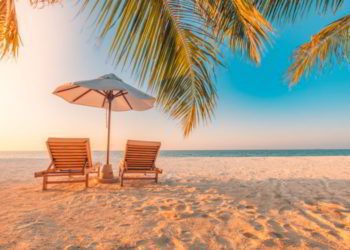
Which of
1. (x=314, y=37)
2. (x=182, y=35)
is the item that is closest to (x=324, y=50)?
(x=314, y=37)

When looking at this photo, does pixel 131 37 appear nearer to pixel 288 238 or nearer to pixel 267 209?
pixel 288 238

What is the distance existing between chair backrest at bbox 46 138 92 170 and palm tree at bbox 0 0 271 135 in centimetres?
213

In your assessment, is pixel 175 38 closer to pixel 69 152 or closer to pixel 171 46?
pixel 171 46

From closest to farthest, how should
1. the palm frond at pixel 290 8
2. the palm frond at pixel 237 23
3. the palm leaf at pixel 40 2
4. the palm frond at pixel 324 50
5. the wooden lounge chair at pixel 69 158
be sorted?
1. the palm leaf at pixel 40 2
2. the palm frond at pixel 237 23
3. the palm frond at pixel 290 8
4. the palm frond at pixel 324 50
5. the wooden lounge chair at pixel 69 158

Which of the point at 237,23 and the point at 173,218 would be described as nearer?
the point at 237,23

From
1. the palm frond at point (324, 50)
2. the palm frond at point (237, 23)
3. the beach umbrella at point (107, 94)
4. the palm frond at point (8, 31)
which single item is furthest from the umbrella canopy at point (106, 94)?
the palm frond at point (324, 50)

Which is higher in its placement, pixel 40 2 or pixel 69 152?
pixel 40 2

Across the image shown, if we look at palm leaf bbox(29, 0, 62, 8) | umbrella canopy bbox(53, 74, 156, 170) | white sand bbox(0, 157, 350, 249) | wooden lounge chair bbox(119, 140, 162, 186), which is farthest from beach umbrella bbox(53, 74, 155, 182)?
palm leaf bbox(29, 0, 62, 8)

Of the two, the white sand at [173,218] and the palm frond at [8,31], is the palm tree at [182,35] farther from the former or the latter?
the white sand at [173,218]

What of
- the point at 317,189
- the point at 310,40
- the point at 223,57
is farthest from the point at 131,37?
the point at 317,189

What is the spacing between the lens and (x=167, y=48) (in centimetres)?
218

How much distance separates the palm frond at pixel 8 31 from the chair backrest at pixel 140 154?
2624 mm

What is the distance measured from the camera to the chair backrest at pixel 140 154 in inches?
175

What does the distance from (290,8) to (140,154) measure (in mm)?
3414
